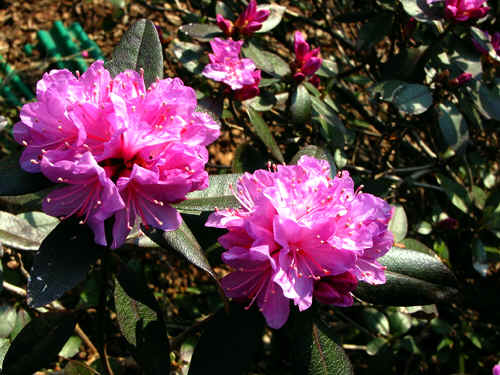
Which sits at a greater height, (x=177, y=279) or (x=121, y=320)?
(x=121, y=320)

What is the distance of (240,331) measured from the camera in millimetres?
988

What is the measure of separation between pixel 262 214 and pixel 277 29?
1.74m

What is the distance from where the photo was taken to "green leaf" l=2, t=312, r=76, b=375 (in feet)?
3.26

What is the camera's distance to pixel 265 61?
165cm

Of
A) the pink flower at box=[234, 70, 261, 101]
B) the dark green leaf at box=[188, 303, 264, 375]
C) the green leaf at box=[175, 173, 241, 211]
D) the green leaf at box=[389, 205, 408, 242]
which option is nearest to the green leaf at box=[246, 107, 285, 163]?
the pink flower at box=[234, 70, 261, 101]

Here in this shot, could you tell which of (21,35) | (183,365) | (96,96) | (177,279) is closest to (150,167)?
(96,96)

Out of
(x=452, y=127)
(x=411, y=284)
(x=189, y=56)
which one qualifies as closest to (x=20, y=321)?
(x=189, y=56)

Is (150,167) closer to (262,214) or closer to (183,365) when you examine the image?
(262,214)

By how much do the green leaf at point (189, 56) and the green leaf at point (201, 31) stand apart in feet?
0.30

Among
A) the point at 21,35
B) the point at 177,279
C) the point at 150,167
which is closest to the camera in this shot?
the point at 150,167

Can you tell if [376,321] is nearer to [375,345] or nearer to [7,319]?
[375,345]

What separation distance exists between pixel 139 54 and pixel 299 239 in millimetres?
599

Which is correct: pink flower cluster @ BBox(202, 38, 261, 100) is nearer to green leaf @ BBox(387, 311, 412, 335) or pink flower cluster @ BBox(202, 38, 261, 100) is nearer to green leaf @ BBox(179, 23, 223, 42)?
green leaf @ BBox(179, 23, 223, 42)

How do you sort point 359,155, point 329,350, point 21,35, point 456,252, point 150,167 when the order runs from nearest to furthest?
1. point 150,167
2. point 329,350
3. point 456,252
4. point 359,155
5. point 21,35
